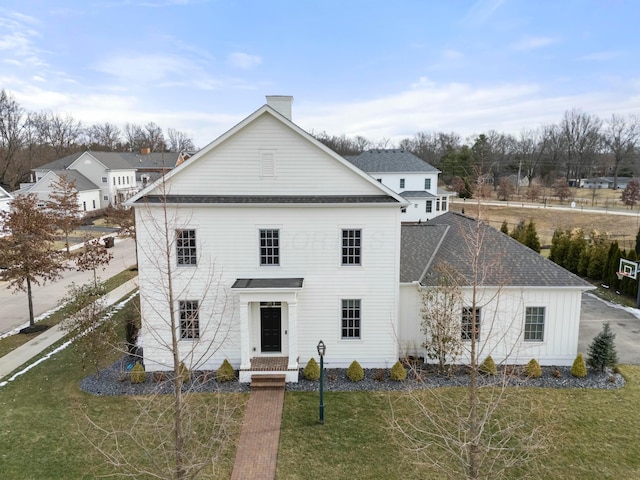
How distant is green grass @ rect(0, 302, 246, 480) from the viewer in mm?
11150

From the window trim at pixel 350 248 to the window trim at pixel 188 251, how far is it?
5.41 meters

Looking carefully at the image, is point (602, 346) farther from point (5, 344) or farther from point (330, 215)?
point (5, 344)

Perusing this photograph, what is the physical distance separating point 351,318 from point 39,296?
21.4 m

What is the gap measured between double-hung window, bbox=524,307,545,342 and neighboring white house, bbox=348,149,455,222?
34.8 metres

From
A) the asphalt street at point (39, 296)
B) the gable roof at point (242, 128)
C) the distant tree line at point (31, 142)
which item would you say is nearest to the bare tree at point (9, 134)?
the distant tree line at point (31, 142)

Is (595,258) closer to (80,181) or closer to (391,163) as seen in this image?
(391,163)

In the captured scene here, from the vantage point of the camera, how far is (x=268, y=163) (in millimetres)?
16172

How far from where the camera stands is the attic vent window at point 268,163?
52.8 ft

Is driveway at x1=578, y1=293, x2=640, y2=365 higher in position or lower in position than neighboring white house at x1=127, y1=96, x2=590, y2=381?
lower

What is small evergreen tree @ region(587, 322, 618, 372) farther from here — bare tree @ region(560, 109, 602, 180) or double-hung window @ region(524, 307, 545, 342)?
bare tree @ region(560, 109, 602, 180)

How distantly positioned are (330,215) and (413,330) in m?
5.72

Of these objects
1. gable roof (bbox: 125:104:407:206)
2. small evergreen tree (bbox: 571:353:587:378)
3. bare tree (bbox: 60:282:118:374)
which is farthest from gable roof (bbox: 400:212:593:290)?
bare tree (bbox: 60:282:118:374)

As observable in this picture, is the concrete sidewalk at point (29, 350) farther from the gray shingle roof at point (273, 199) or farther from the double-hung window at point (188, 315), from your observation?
the gray shingle roof at point (273, 199)

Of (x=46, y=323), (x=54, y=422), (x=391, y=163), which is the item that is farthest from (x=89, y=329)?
(x=391, y=163)
